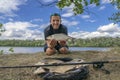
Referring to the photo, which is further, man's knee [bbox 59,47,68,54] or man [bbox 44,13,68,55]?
man's knee [bbox 59,47,68,54]

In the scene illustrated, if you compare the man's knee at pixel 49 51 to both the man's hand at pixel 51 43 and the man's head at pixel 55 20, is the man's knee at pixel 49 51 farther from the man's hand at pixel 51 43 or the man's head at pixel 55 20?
the man's head at pixel 55 20

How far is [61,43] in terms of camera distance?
403 inches

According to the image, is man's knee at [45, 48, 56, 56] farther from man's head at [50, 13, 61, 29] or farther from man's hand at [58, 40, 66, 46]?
man's head at [50, 13, 61, 29]

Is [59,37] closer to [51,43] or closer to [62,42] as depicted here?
[51,43]

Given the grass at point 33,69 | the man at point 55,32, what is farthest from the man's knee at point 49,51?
the grass at point 33,69

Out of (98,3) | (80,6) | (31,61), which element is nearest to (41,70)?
(31,61)

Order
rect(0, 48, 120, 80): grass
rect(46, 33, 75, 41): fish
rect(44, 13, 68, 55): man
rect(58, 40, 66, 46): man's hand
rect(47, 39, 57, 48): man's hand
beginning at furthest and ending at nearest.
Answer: rect(58, 40, 66, 46): man's hand < rect(44, 13, 68, 55): man < rect(47, 39, 57, 48): man's hand < rect(46, 33, 75, 41): fish < rect(0, 48, 120, 80): grass

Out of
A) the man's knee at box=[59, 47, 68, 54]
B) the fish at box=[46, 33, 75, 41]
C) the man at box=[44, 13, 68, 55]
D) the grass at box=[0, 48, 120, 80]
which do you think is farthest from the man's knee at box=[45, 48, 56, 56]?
the fish at box=[46, 33, 75, 41]

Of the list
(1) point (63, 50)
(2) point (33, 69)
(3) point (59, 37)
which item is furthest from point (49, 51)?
(2) point (33, 69)

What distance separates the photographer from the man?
9.96m

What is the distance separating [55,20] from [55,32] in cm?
43

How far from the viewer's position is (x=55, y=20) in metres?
9.92

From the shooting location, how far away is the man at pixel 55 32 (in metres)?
9.96

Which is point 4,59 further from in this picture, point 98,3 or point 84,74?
point 98,3
